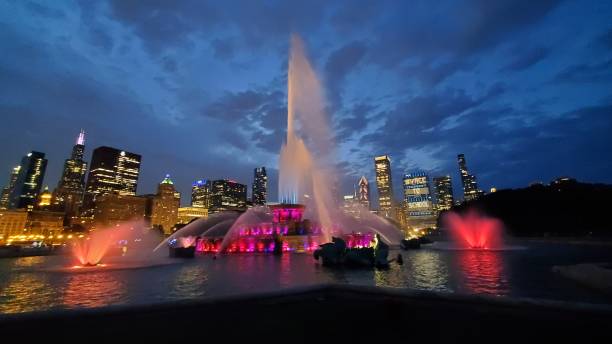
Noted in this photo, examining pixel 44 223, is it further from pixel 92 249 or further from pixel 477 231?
pixel 477 231

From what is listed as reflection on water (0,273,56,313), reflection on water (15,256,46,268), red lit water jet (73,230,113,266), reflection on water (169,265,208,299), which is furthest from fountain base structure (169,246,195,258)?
reflection on water (169,265,208,299)

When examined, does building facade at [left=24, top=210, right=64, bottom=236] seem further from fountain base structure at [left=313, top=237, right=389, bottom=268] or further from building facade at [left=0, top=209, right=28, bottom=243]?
fountain base structure at [left=313, top=237, right=389, bottom=268]

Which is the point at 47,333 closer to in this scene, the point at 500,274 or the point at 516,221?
the point at 500,274

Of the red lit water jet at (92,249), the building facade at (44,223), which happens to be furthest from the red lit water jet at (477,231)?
the building facade at (44,223)

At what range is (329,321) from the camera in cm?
981

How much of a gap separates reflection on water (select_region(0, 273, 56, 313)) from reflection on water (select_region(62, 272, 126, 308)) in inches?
31.2

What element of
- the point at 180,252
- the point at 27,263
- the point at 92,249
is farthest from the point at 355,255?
the point at 27,263

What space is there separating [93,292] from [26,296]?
3251 mm

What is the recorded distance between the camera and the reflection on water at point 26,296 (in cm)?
1394

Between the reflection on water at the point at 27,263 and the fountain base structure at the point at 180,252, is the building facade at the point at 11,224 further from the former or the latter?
the fountain base structure at the point at 180,252

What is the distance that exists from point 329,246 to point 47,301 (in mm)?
22670

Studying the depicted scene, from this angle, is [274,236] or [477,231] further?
[477,231]

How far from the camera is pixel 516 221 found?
94750 mm

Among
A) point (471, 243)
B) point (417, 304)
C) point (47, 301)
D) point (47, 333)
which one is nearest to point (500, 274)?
point (417, 304)
